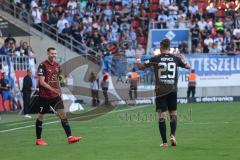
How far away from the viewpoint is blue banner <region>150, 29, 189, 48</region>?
39938 millimetres

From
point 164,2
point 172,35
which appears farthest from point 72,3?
point 172,35

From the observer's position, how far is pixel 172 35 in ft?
131

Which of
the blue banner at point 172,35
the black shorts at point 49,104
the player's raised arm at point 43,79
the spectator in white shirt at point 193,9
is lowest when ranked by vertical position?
the black shorts at point 49,104

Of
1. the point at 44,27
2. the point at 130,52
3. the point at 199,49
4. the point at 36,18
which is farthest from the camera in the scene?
the point at 44,27

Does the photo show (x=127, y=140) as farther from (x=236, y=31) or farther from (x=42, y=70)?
(x=236, y=31)

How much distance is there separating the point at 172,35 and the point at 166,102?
24958mm

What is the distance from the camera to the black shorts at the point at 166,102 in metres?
15.1

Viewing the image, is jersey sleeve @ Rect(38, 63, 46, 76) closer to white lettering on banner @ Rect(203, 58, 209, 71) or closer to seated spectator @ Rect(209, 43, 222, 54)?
white lettering on banner @ Rect(203, 58, 209, 71)

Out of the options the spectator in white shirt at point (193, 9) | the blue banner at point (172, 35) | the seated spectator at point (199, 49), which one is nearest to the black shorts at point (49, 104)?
the blue banner at point (172, 35)

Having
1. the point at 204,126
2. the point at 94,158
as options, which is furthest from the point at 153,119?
the point at 94,158

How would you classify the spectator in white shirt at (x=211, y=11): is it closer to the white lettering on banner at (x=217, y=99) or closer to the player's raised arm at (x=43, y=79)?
the white lettering on banner at (x=217, y=99)

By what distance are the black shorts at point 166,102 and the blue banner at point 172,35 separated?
81.0ft

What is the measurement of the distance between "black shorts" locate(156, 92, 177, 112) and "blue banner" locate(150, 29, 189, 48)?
81.0 ft

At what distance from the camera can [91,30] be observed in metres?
41.0
